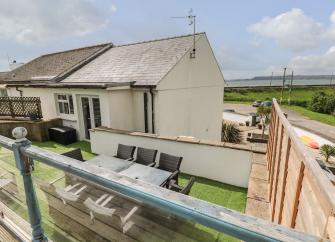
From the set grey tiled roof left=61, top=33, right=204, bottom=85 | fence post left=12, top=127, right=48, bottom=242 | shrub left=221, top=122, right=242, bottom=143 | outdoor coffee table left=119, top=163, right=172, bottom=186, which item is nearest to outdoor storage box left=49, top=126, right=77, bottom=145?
grey tiled roof left=61, top=33, right=204, bottom=85

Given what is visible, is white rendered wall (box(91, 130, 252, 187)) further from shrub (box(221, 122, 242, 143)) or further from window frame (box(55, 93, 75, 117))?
shrub (box(221, 122, 242, 143))

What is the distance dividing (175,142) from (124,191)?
6.27 m

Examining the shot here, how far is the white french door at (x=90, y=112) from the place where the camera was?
11164 millimetres

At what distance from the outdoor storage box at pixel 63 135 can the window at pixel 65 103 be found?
51.6 inches

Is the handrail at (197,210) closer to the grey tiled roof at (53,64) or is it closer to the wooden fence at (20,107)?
the wooden fence at (20,107)

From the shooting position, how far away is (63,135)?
440 inches

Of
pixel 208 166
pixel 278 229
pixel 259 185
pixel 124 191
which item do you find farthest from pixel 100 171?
pixel 208 166

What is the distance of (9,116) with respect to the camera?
13.7 m

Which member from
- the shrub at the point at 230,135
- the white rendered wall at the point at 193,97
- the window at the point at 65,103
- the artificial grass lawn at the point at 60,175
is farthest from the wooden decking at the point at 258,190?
the shrub at the point at 230,135

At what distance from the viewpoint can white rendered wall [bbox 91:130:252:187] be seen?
6484 mm

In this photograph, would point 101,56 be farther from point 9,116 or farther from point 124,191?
point 124,191

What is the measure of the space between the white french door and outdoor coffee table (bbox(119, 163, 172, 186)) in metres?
A: 6.35

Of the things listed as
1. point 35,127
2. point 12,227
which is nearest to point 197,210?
point 12,227

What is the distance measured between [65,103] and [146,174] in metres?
9.53
